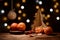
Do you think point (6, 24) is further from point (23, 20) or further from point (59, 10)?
point (59, 10)

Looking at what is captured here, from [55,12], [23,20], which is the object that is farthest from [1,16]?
[55,12]

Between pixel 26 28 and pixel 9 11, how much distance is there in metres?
0.34

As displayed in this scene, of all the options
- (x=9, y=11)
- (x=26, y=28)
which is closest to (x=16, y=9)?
(x=9, y=11)

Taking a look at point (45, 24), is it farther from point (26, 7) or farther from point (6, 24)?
point (6, 24)

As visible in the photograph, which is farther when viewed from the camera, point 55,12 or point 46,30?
point 55,12

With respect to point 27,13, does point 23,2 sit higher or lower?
higher

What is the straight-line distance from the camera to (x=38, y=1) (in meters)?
2.30

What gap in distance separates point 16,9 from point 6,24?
25 cm

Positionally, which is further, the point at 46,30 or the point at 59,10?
the point at 59,10

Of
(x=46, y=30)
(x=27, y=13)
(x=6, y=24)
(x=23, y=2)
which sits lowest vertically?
(x=46, y=30)

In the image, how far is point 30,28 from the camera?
2291 millimetres

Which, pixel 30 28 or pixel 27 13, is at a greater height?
pixel 27 13

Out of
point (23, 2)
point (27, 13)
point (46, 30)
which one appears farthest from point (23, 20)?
point (46, 30)

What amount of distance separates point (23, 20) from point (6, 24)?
0.25m
